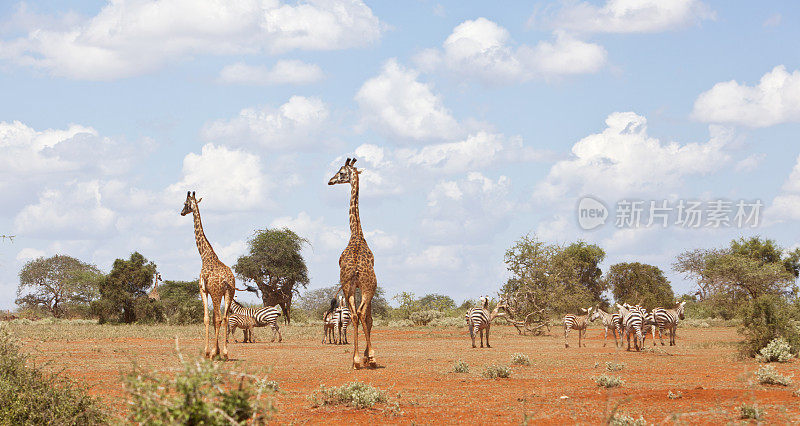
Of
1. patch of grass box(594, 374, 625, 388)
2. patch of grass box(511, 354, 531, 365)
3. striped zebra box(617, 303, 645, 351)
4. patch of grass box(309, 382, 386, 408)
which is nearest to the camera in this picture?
patch of grass box(309, 382, 386, 408)

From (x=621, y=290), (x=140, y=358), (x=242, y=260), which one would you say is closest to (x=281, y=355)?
(x=140, y=358)

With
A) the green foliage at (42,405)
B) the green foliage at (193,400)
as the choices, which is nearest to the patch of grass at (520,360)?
the green foliage at (42,405)

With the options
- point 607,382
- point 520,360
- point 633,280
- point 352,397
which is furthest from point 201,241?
point 633,280

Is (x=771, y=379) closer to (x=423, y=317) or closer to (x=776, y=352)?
(x=776, y=352)

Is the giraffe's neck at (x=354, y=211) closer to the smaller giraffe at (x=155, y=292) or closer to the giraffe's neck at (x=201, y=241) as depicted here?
the giraffe's neck at (x=201, y=241)

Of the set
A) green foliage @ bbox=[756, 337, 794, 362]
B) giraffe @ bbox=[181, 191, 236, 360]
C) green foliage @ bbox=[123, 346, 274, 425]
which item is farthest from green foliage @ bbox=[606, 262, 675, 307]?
green foliage @ bbox=[123, 346, 274, 425]

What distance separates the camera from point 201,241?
863 inches

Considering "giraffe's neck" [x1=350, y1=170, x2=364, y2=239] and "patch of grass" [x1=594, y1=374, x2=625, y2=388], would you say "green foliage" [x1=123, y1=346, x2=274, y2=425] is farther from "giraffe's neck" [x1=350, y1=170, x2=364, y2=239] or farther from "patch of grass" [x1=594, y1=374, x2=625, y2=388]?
"giraffe's neck" [x1=350, y1=170, x2=364, y2=239]

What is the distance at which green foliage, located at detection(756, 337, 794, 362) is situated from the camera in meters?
20.1

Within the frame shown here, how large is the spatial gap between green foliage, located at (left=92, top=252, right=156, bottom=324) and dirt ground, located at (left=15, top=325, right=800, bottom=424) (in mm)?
17872

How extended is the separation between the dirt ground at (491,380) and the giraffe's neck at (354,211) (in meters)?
3.43

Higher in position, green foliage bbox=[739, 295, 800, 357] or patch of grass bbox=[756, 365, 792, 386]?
green foliage bbox=[739, 295, 800, 357]

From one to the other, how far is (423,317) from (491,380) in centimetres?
3482

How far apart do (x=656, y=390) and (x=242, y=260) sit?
4845cm
